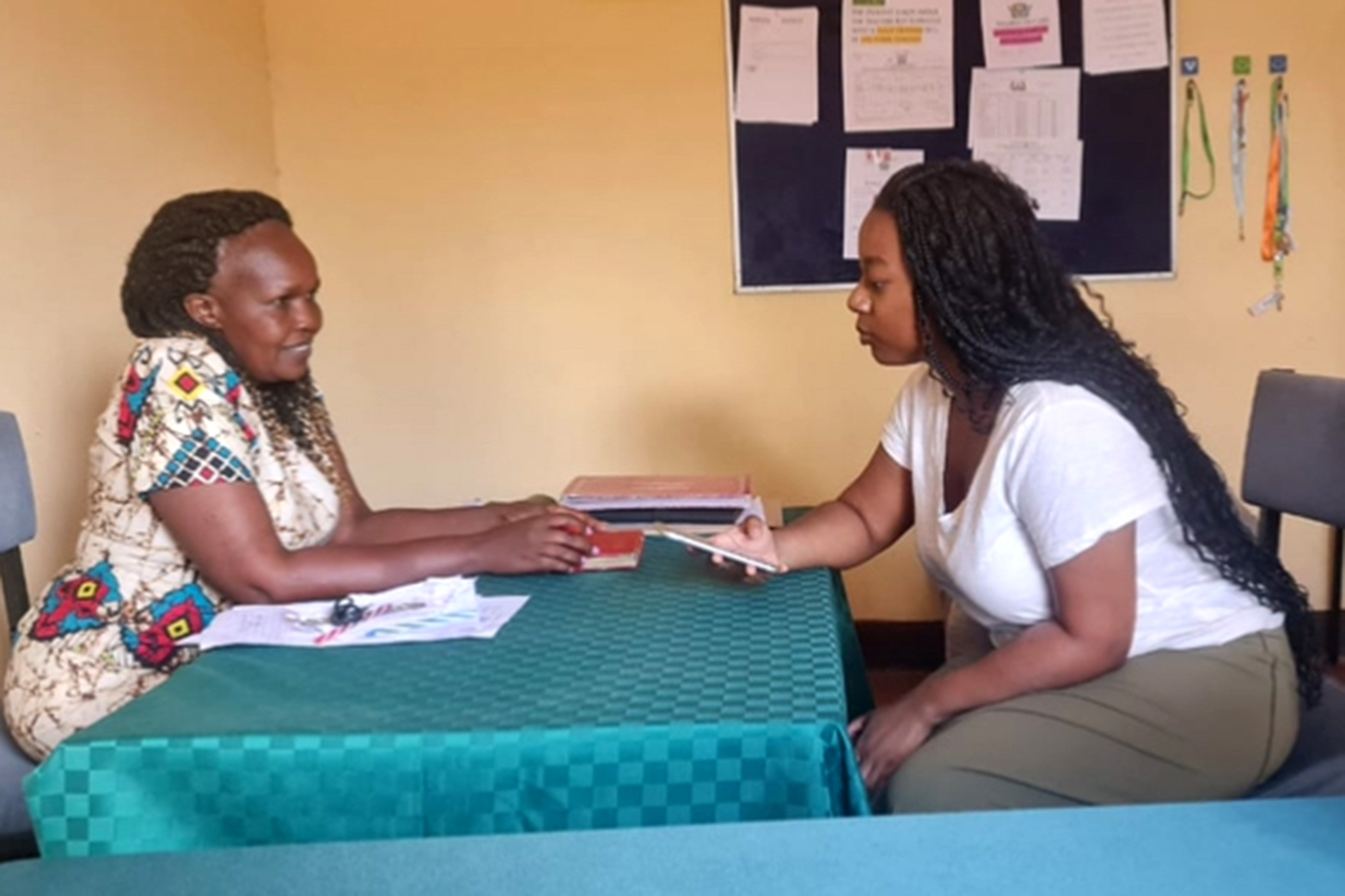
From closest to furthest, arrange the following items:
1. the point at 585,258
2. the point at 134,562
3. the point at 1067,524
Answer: the point at 1067,524
the point at 134,562
the point at 585,258

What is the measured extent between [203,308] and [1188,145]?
7.87 ft

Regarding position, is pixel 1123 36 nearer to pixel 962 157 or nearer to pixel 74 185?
pixel 962 157

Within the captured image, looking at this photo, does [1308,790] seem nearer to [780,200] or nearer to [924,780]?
[924,780]

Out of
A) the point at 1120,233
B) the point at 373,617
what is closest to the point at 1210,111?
the point at 1120,233

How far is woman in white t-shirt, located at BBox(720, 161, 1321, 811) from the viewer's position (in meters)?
1.32

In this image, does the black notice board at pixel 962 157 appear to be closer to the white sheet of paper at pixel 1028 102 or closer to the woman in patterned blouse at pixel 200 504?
the white sheet of paper at pixel 1028 102

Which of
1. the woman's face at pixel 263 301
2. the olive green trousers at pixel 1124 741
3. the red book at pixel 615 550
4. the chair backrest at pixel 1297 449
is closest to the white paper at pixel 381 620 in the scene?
the red book at pixel 615 550

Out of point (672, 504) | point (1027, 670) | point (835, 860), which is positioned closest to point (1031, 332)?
point (1027, 670)

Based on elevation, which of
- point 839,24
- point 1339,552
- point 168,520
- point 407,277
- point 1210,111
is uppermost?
point 839,24

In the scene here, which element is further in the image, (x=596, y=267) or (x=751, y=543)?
(x=596, y=267)

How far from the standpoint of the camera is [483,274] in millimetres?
3092

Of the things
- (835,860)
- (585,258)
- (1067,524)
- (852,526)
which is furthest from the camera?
(585,258)

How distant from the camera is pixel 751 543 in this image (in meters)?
1.65

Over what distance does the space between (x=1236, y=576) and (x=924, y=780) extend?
0.49m
